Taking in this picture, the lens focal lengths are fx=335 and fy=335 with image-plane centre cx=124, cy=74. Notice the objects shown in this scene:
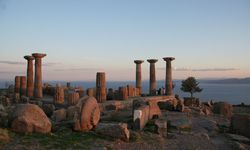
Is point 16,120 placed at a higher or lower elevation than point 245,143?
higher

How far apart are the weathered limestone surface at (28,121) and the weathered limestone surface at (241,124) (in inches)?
390

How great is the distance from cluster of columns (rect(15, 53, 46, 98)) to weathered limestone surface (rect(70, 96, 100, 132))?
1601cm

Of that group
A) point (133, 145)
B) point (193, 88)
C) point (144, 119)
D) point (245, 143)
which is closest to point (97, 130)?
point (133, 145)

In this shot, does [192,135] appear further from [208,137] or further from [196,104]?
[196,104]

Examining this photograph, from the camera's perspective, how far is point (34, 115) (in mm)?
13461

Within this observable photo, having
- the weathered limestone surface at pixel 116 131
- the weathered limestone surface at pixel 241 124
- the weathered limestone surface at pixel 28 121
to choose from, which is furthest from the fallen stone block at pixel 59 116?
the weathered limestone surface at pixel 241 124

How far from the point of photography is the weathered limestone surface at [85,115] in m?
14.5

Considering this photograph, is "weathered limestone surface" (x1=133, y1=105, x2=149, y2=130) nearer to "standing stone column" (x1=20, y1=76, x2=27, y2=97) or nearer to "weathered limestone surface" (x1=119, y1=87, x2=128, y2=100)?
"weathered limestone surface" (x1=119, y1=87, x2=128, y2=100)

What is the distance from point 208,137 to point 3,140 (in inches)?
368

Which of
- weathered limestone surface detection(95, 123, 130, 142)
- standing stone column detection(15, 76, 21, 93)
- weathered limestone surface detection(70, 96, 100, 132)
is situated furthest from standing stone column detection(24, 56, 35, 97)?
weathered limestone surface detection(95, 123, 130, 142)

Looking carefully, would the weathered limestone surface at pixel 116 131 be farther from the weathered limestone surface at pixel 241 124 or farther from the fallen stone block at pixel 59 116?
the weathered limestone surface at pixel 241 124

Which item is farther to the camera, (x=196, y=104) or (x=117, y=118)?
(x=196, y=104)

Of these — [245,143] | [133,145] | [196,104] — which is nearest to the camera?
[133,145]

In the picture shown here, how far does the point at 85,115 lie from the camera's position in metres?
14.7
